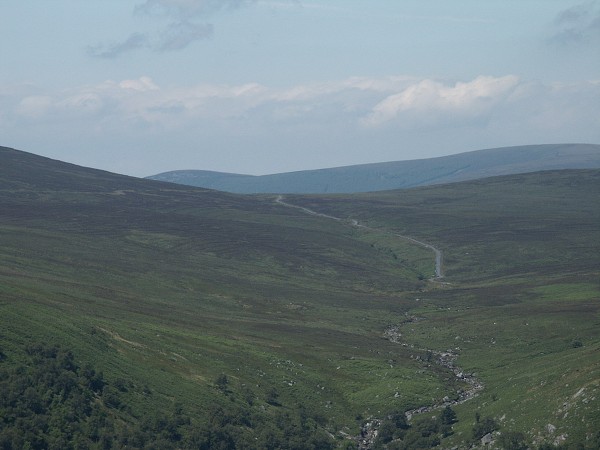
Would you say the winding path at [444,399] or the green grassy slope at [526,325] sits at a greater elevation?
the green grassy slope at [526,325]

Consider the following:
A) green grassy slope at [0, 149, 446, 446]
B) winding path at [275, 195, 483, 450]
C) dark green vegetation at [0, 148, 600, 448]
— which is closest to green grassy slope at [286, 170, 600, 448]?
dark green vegetation at [0, 148, 600, 448]

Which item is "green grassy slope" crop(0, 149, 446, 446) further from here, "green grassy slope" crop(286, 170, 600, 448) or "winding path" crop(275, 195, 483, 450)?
"green grassy slope" crop(286, 170, 600, 448)

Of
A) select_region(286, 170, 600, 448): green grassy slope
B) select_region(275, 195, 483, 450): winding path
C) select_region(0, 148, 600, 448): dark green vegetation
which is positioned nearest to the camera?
select_region(286, 170, 600, 448): green grassy slope

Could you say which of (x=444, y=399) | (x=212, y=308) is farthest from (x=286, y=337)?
(x=444, y=399)

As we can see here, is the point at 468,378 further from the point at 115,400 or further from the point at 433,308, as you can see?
the point at 433,308

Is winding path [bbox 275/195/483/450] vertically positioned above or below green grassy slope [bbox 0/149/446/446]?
below

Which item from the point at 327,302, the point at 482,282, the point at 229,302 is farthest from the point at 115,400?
the point at 482,282

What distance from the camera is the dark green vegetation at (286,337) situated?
5828 centimetres

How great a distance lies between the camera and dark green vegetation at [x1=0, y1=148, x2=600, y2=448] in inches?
2295

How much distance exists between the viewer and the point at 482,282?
154875mm

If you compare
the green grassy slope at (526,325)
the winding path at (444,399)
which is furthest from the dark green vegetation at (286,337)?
the winding path at (444,399)

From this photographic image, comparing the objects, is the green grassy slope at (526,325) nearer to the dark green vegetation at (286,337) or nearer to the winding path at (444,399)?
the dark green vegetation at (286,337)

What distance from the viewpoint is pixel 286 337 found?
3799 inches

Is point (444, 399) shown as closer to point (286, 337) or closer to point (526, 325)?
point (286, 337)
